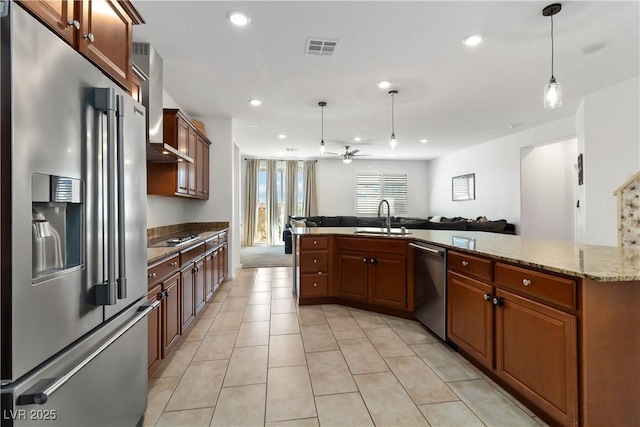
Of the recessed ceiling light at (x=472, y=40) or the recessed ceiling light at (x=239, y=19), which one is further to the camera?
the recessed ceiling light at (x=472, y=40)

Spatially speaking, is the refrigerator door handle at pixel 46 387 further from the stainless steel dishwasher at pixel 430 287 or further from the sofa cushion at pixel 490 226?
the sofa cushion at pixel 490 226

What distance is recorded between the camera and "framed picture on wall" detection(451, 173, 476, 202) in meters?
7.58

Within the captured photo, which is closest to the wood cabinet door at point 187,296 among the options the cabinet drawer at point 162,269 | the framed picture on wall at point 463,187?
the cabinet drawer at point 162,269

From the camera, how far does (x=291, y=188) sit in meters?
9.52

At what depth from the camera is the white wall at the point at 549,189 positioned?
20.1 ft

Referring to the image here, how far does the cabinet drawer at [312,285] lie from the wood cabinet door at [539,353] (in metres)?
2.05

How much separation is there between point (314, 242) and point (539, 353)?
2.41m

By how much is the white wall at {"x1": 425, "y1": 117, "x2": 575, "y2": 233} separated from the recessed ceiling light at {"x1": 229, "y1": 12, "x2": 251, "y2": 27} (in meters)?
5.50

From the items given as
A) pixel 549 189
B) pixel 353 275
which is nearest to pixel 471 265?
pixel 353 275

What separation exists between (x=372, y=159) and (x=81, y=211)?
9.07 m

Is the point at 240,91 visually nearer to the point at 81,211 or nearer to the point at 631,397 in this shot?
the point at 81,211

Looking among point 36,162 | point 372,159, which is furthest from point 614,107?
point 372,159

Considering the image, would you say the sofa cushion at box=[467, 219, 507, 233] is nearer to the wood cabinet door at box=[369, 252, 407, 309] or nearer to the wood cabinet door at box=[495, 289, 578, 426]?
the wood cabinet door at box=[369, 252, 407, 309]

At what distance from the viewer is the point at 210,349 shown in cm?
255
